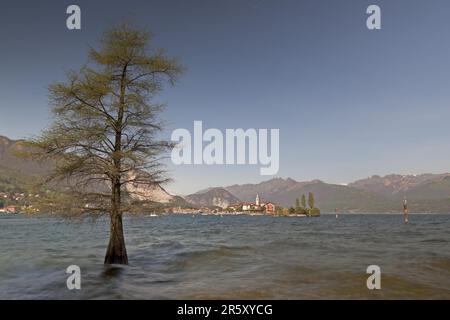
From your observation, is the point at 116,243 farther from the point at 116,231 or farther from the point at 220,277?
the point at 220,277

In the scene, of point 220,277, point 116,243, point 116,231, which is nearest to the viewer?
point 220,277

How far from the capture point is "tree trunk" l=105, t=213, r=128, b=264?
2375cm

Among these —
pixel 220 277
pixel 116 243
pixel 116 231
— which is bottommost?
pixel 220 277

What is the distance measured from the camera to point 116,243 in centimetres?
2430

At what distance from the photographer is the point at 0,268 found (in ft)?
84.4

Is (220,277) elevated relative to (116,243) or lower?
lower

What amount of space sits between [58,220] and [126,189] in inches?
181

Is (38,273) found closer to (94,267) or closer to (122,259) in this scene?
(94,267)

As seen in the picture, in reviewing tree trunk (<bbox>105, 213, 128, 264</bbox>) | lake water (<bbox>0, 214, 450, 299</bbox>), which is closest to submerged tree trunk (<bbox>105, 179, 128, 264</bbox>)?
tree trunk (<bbox>105, 213, 128, 264</bbox>)

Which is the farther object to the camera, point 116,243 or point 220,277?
point 116,243

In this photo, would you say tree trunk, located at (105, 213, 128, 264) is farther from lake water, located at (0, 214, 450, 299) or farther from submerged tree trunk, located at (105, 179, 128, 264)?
lake water, located at (0, 214, 450, 299)

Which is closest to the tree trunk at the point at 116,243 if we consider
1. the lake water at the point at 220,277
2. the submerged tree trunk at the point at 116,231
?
the submerged tree trunk at the point at 116,231

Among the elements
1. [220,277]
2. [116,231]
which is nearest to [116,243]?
[116,231]
